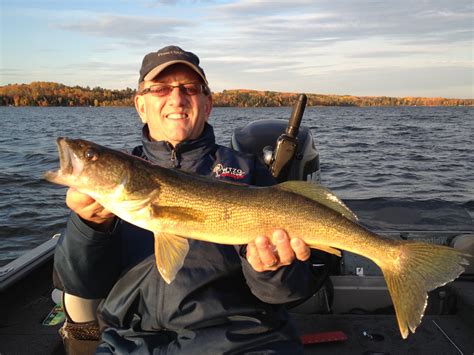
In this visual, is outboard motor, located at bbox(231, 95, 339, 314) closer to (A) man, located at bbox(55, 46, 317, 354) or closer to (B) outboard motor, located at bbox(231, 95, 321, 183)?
(B) outboard motor, located at bbox(231, 95, 321, 183)

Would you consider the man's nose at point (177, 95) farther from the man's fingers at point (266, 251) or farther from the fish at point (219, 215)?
the man's fingers at point (266, 251)

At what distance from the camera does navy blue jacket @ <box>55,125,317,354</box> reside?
3111 millimetres

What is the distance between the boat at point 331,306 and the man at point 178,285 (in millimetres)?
1231

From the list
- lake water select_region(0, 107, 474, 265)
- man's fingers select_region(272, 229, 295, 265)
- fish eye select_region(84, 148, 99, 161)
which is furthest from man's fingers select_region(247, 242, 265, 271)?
lake water select_region(0, 107, 474, 265)

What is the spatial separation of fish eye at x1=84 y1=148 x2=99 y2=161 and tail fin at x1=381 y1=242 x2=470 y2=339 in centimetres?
206

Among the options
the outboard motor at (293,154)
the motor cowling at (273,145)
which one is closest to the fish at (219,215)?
the outboard motor at (293,154)

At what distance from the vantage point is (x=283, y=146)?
5.18 metres

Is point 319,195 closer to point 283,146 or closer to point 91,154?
point 91,154

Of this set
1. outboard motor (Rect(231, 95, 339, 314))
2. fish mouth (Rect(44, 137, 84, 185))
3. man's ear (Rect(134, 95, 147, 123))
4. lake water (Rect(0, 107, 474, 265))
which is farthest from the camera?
lake water (Rect(0, 107, 474, 265))

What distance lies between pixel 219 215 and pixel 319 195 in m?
0.71

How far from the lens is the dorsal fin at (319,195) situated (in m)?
3.11

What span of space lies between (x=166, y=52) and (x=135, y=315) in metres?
2.15

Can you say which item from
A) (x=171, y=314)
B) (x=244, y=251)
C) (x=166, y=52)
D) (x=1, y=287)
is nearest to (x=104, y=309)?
(x=171, y=314)

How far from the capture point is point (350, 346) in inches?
173
